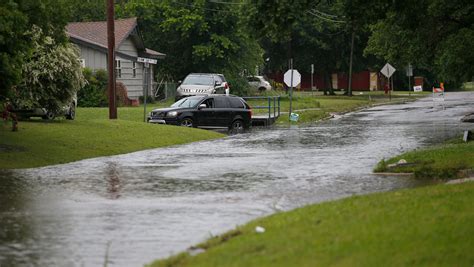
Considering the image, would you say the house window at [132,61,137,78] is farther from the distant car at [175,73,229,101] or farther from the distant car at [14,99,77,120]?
the distant car at [14,99,77,120]

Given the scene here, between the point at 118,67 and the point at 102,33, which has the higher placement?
the point at 102,33

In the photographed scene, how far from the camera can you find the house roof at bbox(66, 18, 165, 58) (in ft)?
165

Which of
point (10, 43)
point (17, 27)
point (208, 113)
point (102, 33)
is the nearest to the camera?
point (17, 27)

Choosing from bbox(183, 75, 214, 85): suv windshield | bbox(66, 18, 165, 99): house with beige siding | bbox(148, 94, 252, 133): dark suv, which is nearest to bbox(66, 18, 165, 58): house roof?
bbox(66, 18, 165, 99): house with beige siding

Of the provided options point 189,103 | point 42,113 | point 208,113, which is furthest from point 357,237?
point 189,103

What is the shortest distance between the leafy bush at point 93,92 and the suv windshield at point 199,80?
14.6 feet

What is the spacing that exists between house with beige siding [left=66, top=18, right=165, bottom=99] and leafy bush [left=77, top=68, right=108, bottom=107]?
85.5 inches

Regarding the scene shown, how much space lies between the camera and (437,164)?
1781 centimetres

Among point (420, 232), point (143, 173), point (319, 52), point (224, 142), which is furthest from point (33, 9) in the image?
point (319, 52)

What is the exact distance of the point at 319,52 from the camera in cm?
8275

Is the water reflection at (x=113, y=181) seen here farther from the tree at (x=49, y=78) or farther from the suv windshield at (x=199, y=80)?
the suv windshield at (x=199, y=80)

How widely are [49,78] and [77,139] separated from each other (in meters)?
3.29

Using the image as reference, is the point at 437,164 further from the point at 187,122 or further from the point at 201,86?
the point at 201,86

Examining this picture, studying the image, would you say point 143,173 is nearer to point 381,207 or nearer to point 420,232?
point 381,207
